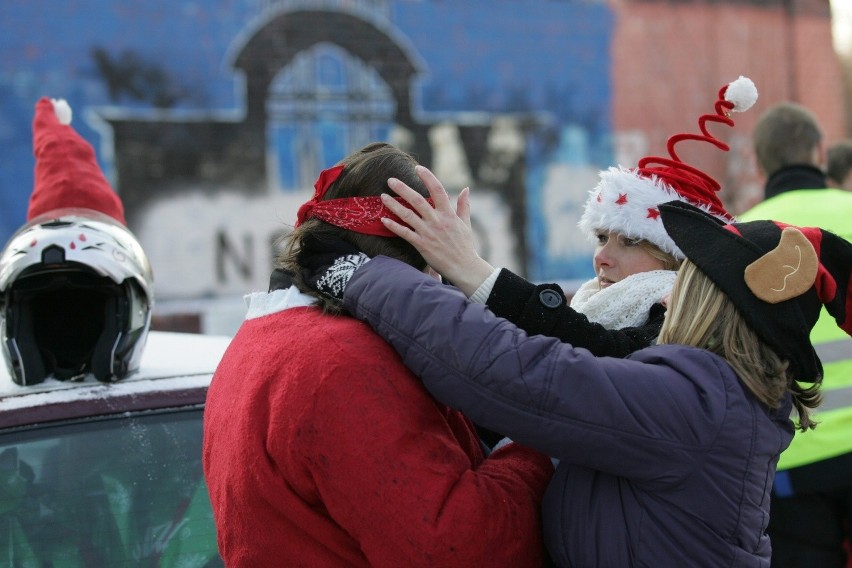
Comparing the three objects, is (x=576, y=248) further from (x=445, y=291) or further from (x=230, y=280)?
(x=445, y=291)

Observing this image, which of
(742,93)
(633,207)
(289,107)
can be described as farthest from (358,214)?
(289,107)

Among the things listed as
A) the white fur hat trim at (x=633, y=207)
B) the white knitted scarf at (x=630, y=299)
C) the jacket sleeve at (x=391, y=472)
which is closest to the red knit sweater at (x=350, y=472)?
the jacket sleeve at (x=391, y=472)

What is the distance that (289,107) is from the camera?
831 cm

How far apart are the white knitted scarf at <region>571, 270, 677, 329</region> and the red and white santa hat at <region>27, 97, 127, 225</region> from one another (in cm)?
178

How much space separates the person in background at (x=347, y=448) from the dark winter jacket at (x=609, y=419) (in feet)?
0.20

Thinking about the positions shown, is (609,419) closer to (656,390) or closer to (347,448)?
(656,390)

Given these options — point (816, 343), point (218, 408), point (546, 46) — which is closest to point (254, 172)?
point (546, 46)

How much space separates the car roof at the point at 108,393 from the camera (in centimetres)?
222

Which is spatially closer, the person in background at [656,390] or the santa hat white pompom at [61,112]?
the person in background at [656,390]

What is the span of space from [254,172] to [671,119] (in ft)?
14.1

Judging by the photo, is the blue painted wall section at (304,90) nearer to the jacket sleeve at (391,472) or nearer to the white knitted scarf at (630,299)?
the white knitted scarf at (630,299)

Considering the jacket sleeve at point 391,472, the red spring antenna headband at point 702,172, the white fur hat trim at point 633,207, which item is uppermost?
the red spring antenna headband at point 702,172

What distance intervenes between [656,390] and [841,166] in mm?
3804

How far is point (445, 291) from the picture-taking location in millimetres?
1521
